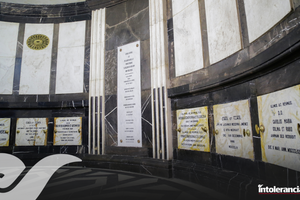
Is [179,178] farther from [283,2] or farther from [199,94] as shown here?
[283,2]

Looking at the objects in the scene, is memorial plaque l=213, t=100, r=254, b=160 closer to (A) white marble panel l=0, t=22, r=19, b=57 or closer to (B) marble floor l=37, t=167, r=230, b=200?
(B) marble floor l=37, t=167, r=230, b=200

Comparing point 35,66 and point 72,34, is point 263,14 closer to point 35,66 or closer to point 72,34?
point 72,34

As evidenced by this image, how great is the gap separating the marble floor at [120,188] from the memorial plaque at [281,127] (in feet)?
2.42

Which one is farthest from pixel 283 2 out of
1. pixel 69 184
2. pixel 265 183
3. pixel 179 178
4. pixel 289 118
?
pixel 69 184

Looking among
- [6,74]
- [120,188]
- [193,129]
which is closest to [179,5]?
[193,129]

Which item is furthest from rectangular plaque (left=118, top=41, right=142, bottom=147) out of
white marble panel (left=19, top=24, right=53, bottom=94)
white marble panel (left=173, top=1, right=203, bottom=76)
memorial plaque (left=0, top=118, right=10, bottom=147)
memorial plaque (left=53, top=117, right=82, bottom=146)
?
memorial plaque (left=0, top=118, right=10, bottom=147)

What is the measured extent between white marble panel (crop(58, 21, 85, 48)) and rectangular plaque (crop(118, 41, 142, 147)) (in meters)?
1.54

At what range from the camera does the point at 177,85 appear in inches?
149

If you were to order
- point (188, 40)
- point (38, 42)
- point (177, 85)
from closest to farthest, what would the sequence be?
Result: point (188, 40), point (177, 85), point (38, 42)

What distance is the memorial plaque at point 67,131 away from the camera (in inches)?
191

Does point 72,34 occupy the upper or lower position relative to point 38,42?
upper

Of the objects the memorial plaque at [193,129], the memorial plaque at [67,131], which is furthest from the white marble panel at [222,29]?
the memorial plaque at [67,131]

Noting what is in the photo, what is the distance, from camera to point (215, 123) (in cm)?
304

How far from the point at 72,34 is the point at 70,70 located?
1.05 metres
